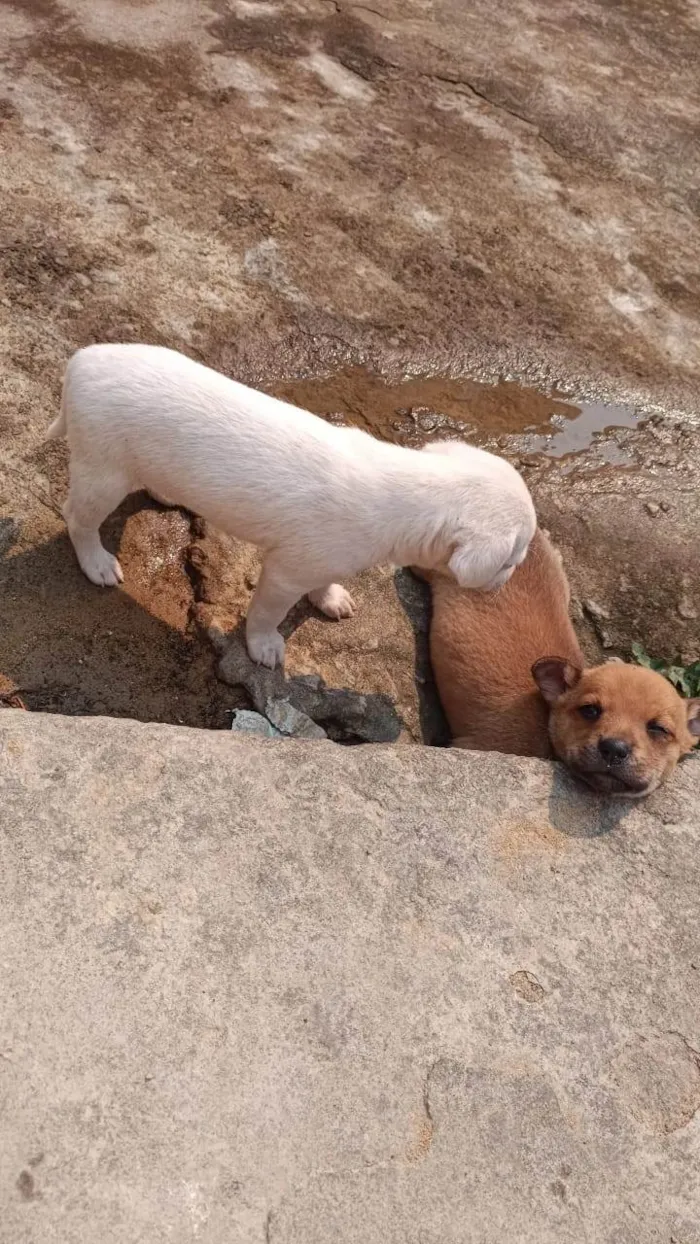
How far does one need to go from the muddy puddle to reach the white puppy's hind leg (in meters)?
1.68

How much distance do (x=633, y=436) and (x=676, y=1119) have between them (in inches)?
169

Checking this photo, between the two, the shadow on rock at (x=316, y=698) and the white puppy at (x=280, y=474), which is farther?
the shadow on rock at (x=316, y=698)

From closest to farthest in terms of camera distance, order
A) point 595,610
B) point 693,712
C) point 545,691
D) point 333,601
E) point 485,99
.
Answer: point 693,712 → point 545,691 → point 333,601 → point 595,610 → point 485,99

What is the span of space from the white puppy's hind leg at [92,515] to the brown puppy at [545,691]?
161 cm

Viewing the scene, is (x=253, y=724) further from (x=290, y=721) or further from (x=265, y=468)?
(x=265, y=468)

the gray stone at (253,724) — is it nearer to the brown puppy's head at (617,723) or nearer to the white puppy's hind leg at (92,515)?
the white puppy's hind leg at (92,515)

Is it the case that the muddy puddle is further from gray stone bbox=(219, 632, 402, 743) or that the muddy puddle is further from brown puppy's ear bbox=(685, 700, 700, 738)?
brown puppy's ear bbox=(685, 700, 700, 738)

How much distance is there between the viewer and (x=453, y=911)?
9.66 feet

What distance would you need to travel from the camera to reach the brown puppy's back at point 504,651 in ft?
14.0

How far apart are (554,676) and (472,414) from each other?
2.28m

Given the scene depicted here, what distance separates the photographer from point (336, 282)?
19.6 feet

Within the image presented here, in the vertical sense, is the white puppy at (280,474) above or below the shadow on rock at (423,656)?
above

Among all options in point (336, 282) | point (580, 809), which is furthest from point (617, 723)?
point (336, 282)

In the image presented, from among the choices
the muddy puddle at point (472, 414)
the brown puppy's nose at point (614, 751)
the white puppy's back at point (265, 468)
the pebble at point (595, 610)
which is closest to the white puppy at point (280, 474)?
the white puppy's back at point (265, 468)
